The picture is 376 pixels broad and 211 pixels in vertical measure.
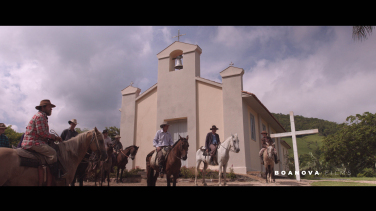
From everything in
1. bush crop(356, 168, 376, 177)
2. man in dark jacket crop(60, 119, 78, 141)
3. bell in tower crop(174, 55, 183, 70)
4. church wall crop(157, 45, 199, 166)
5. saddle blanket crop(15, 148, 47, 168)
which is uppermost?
bell in tower crop(174, 55, 183, 70)

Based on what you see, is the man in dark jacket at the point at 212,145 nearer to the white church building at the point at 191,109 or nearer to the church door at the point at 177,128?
the white church building at the point at 191,109

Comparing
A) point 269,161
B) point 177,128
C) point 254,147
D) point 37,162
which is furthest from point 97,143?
point 254,147

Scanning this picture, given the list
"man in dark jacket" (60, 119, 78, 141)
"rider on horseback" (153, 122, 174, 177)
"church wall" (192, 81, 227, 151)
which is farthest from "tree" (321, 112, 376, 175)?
"man in dark jacket" (60, 119, 78, 141)

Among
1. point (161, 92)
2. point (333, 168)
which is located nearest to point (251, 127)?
point (161, 92)

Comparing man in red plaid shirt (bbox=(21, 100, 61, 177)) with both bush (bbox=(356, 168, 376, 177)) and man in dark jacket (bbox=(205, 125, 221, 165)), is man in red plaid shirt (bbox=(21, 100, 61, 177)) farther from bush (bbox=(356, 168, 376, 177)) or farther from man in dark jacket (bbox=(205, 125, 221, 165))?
bush (bbox=(356, 168, 376, 177))

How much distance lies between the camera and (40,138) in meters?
5.45

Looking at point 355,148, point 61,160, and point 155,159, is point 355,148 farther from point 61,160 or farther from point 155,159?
point 61,160

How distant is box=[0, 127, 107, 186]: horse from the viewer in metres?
4.64

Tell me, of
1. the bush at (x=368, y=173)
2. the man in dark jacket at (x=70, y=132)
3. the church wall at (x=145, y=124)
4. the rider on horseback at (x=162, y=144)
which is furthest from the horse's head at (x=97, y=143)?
the bush at (x=368, y=173)

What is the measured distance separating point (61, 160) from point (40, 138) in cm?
67

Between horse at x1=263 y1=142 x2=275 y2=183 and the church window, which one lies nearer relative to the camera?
horse at x1=263 y1=142 x2=275 y2=183
